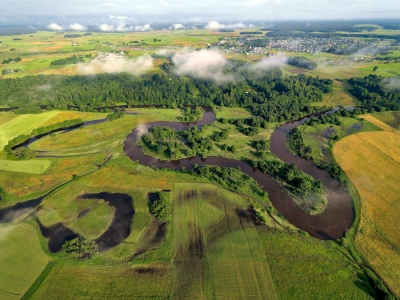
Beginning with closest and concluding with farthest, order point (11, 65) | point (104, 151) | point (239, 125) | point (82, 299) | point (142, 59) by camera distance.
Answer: point (82, 299) → point (104, 151) → point (239, 125) → point (11, 65) → point (142, 59)

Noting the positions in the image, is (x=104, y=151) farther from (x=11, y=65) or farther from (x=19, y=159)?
(x=11, y=65)

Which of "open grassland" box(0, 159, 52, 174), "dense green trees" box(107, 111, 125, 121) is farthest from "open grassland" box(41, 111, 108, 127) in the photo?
"open grassland" box(0, 159, 52, 174)

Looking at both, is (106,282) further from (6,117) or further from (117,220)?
(6,117)

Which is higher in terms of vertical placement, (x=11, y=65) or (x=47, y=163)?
(x=11, y=65)

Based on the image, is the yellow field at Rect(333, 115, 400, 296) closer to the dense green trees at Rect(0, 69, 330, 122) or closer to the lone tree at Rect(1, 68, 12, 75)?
the dense green trees at Rect(0, 69, 330, 122)

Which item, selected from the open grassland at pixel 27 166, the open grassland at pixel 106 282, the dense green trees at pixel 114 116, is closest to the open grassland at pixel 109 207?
the open grassland at pixel 106 282

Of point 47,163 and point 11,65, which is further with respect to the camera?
point 11,65

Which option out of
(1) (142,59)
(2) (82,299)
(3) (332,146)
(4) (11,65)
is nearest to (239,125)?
(3) (332,146)
